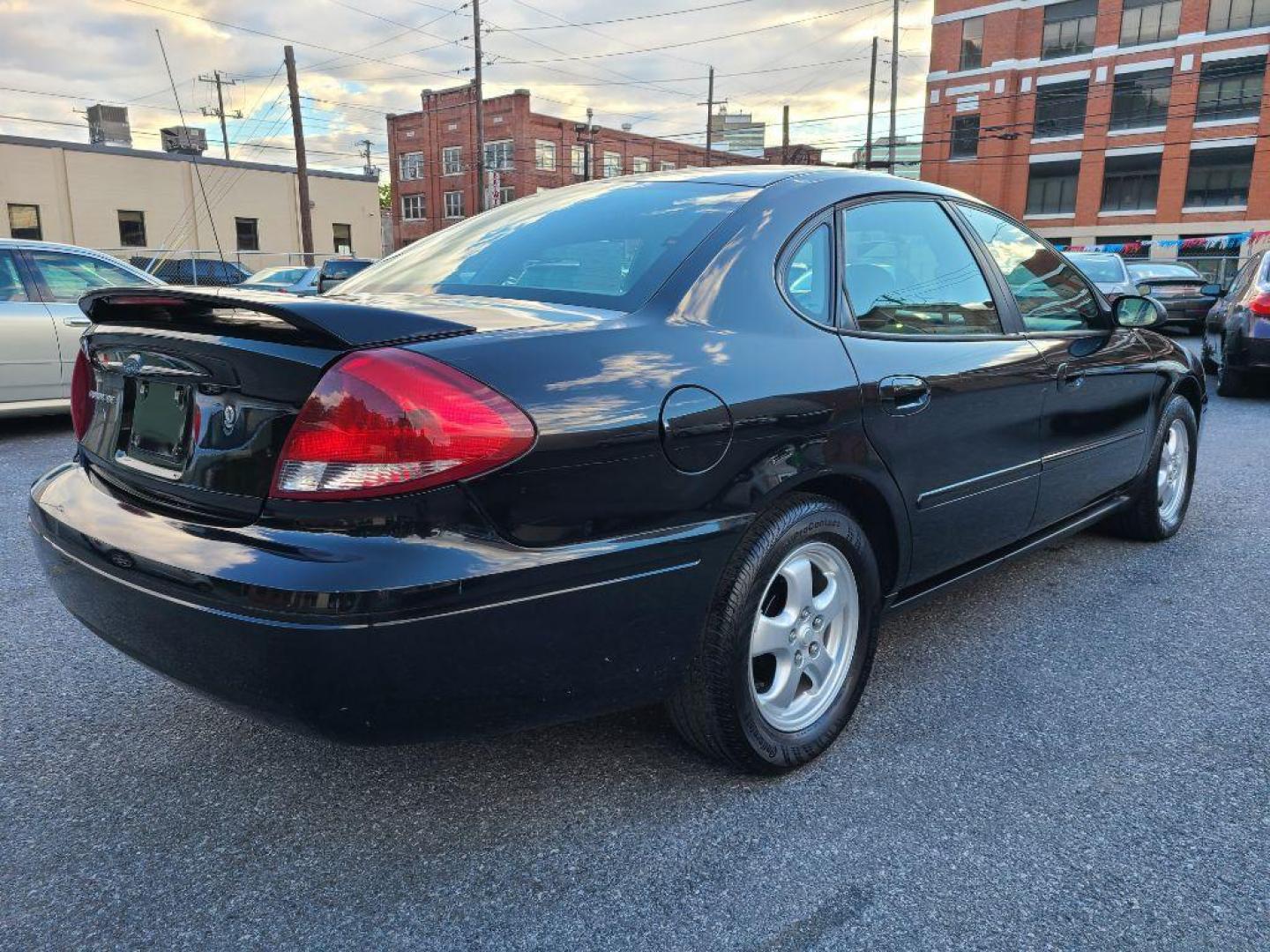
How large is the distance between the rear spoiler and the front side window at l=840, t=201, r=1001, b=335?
1257 mm

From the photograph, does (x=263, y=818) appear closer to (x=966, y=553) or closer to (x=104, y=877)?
(x=104, y=877)

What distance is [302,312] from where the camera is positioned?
183 centimetres

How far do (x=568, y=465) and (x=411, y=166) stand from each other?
5999 centimetres

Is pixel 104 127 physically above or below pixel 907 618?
above

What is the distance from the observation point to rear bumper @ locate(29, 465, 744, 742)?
5.60 ft

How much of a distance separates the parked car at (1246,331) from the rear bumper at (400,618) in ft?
28.6

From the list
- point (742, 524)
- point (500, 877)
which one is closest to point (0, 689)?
point (500, 877)

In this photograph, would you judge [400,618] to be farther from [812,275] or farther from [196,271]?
[196,271]

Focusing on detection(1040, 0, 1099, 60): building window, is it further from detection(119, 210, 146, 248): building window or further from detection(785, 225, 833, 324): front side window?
detection(785, 225, 833, 324): front side window

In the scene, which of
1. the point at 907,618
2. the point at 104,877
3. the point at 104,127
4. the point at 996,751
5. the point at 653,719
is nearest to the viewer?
the point at 104,877

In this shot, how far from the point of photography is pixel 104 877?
200 cm

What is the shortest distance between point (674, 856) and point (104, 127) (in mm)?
44338

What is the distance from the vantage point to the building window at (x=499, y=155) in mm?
51969

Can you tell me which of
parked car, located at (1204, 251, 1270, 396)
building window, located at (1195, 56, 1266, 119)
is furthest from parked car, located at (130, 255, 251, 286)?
building window, located at (1195, 56, 1266, 119)
